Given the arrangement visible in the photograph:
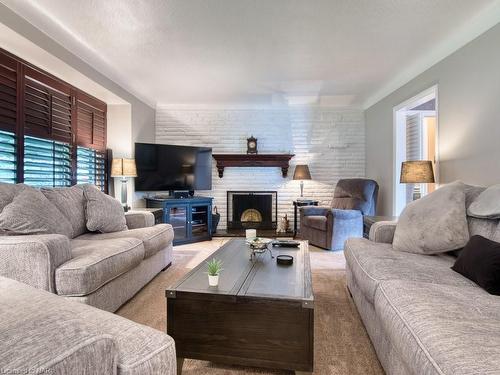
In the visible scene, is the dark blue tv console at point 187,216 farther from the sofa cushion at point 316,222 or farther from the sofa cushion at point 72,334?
the sofa cushion at point 72,334

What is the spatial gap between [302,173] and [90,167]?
322 cm

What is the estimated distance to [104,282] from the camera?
1.87m

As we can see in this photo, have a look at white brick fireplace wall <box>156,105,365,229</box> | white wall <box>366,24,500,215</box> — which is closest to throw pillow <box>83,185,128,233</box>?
white brick fireplace wall <box>156,105,365,229</box>

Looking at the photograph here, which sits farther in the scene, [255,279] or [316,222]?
[316,222]

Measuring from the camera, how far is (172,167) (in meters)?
4.62

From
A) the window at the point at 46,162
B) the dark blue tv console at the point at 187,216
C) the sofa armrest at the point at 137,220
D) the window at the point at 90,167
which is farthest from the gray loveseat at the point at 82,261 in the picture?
the dark blue tv console at the point at 187,216

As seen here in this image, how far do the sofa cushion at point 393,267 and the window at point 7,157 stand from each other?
3000 mm

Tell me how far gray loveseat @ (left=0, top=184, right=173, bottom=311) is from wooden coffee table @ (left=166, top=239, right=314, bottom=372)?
64 centimetres

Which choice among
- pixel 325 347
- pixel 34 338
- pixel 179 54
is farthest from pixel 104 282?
pixel 179 54

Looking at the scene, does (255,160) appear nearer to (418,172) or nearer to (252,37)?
(252,37)

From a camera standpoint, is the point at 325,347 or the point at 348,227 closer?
the point at 325,347

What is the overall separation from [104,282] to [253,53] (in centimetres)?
261

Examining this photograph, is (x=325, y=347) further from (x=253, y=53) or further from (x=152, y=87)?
(x=152, y=87)

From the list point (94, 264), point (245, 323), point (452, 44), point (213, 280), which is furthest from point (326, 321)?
point (452, 44)
